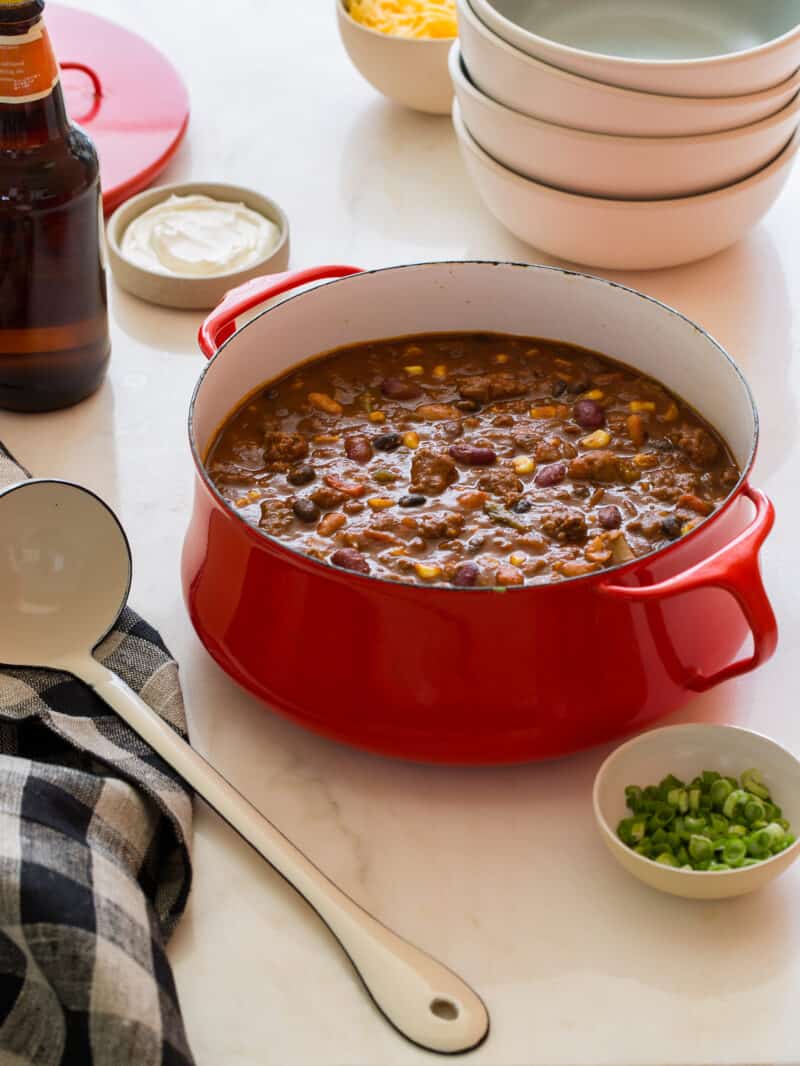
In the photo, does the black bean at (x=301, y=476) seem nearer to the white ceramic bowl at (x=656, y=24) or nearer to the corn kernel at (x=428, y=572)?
the corn kernel at (x=428, y=572)

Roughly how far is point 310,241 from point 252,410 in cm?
63

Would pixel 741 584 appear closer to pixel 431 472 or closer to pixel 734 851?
pixel 734 851

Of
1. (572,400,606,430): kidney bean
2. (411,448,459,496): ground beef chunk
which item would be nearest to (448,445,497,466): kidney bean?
(411,448,459,496): ground beef chunk

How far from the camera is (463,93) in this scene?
189 centimetres

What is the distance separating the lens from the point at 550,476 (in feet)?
4.80

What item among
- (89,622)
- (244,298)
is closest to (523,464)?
(244,298)

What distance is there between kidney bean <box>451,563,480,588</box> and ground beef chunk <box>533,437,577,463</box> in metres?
0.22

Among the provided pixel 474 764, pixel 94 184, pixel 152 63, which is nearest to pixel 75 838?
pixel 474 764

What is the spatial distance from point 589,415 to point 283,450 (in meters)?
0.33

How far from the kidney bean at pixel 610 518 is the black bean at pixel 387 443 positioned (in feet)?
0.76

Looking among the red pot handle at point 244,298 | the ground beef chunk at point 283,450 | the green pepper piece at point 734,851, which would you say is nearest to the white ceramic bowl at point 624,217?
the red pot handle at point 244,298

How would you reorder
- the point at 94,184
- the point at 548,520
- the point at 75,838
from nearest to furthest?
the point at 75,838
the point at 548,520
the point at 94,184

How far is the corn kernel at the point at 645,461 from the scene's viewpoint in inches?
58.7

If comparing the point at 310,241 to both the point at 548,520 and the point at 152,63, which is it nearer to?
the point at 152,63
